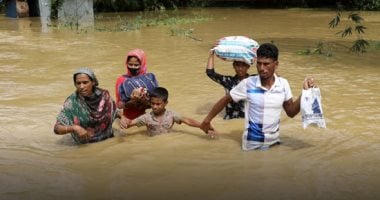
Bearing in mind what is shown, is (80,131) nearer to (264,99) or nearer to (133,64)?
(133,64)

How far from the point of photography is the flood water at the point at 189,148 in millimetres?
3943

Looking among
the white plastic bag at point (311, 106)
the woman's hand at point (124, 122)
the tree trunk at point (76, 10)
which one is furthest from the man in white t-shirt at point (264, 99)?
the tree trunk at point (76, 10)

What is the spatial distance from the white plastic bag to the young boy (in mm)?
1167

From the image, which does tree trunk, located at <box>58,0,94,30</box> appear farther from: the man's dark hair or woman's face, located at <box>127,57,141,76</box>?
the man's dark hair

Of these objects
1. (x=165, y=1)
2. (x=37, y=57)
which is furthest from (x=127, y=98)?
(x=165, y=1)

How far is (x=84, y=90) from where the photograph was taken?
188 inches

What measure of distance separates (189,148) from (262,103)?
3.33 ft

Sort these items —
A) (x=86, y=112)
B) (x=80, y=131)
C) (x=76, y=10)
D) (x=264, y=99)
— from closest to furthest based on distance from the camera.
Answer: (x=264, y=99) < (x=80, y=131) < (x=86, y=112) < (x=76, y=10)

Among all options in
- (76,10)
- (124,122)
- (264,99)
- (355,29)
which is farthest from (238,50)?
(76,10)

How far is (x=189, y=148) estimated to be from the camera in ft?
16.5

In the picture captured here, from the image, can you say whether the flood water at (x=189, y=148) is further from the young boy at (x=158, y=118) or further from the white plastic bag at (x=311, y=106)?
the white plastic bag at (x=311, y=106)

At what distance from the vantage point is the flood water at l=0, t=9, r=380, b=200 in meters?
3.94

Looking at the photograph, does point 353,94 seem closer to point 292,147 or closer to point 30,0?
point 292,147

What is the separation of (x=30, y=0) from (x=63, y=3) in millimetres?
3378
